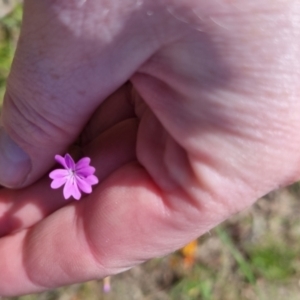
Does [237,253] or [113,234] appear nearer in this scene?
[113,234]

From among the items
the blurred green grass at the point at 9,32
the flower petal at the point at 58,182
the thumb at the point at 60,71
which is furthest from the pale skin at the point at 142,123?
the blurred green grass at the point at 9,32

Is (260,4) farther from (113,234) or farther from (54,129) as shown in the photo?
(113,234)

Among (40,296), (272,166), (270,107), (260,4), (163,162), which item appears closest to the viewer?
(260,4)

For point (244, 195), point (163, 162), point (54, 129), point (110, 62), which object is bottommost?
point (244, 195)

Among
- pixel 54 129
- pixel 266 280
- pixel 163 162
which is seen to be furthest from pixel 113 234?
pixel 266 280

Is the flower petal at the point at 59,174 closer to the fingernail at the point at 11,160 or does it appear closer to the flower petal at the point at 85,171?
the flower petal at the point at 85,171

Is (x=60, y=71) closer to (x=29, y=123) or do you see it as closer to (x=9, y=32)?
(x=29, y=123)
